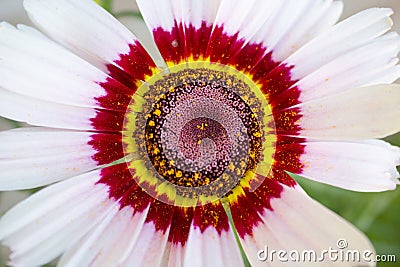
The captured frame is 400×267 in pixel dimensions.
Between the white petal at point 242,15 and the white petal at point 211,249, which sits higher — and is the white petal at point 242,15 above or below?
above

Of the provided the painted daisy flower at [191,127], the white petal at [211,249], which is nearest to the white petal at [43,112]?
the painted daisy flower at [191,127]

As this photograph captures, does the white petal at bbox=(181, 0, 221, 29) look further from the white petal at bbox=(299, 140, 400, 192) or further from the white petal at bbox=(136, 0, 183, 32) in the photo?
the white petal at bbox=(299, 140, 400, 192)

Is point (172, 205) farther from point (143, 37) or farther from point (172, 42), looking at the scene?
point (143, 37)

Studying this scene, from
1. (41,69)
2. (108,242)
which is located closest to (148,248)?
(108,242)

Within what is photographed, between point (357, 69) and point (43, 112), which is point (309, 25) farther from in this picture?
point (43, 112)

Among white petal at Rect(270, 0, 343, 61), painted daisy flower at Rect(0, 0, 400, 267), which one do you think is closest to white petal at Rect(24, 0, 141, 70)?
painted daisy flower at Rect(0, 0, 400, 267)

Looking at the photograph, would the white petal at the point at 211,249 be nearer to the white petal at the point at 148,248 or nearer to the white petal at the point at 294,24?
the white petal at the point at 148,248
